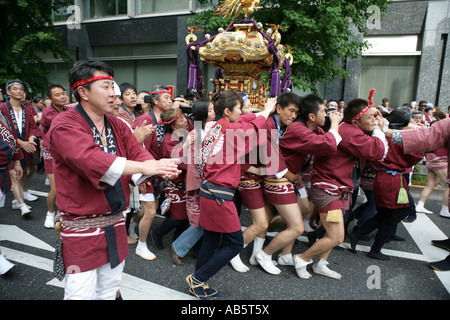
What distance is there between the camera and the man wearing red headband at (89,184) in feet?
5.49

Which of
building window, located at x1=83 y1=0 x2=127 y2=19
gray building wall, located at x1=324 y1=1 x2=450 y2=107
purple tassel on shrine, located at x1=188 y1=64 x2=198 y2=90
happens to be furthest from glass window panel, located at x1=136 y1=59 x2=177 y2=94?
purple tassel on shrine, located at x1=188 y1=64 x2=198 y2=90

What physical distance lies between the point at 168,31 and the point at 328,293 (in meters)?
13.7

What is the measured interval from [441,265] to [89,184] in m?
3.72

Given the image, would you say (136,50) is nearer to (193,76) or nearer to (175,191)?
(193,76)

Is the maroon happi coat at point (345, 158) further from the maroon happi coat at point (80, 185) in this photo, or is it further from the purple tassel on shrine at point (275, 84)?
the maroon happi coat at point (80, 185)

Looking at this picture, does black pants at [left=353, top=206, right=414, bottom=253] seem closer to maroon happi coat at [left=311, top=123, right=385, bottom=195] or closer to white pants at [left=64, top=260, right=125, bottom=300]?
maroon happi coat at [left=311, top=123, right=385, bottom=195]

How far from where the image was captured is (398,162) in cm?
343

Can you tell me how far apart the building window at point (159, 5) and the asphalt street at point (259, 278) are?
12674 millimetres

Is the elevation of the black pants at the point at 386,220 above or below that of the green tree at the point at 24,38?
below

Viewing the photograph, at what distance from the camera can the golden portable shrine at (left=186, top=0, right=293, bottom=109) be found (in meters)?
4.94

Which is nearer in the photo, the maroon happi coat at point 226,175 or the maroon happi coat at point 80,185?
the maroon happi coat at point 80,185

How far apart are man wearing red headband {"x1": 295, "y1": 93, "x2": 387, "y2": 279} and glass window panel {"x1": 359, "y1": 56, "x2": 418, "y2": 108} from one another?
10271 millimetres

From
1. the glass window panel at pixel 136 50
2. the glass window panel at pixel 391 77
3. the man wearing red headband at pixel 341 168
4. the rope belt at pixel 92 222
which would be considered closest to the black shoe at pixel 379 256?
the man wearing red headband at pixel 341 168
